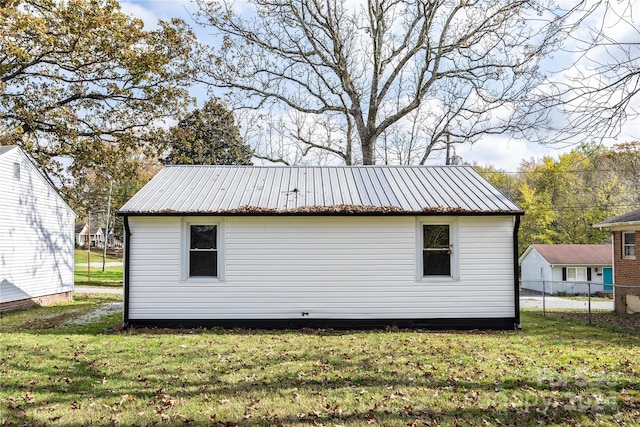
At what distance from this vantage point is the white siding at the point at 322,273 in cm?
1066

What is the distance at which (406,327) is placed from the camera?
10695mm

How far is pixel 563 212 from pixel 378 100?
25.4m

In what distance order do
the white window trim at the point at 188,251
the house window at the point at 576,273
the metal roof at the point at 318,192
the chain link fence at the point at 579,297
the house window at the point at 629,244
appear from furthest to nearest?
1. the house window at the point at 576,273
2. the house window at the point at 629,244
3. the chain link fence at the point at 579,297
4. the white window trim at the point at 188,251
5. the metal roof at the point at 318,192

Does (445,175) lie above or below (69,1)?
below

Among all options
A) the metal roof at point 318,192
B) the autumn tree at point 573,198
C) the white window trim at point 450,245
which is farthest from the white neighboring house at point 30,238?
the autumn tree at point 573,198

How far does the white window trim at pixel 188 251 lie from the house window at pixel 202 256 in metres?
0.08

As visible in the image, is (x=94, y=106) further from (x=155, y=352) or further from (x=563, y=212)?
(x=563, y=212)

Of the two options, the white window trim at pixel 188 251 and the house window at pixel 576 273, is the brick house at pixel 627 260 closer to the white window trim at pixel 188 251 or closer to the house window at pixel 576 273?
the white window trim at pixel 188 251

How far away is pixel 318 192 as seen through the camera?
11.8m

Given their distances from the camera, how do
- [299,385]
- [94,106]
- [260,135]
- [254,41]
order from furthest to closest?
[260,135]
[94,106]
[254,41]
[299,385]

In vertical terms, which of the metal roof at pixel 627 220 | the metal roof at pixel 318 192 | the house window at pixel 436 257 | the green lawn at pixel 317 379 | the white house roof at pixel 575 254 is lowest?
the green lawn at pixel 317 379

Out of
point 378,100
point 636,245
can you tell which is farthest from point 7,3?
point 636,245

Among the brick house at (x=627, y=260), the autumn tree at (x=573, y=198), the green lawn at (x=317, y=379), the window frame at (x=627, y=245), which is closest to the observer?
the green lawn at (x=317, y=379)

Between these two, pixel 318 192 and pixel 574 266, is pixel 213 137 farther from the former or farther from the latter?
pixel 574 266
